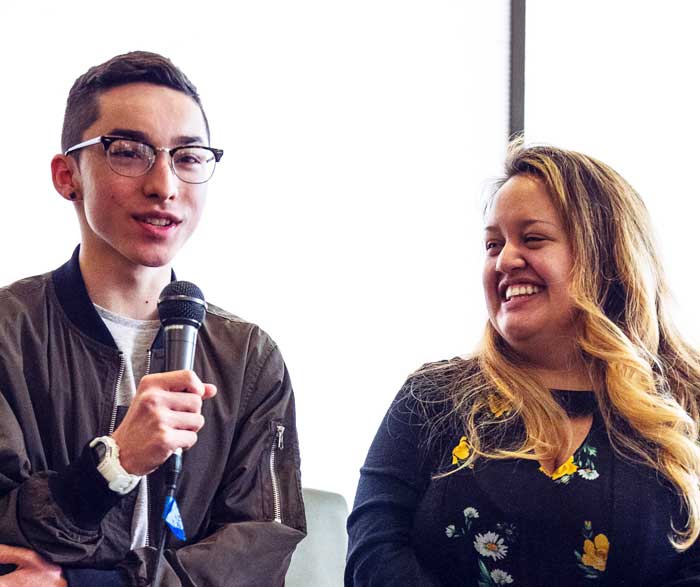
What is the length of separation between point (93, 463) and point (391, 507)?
0.65 m

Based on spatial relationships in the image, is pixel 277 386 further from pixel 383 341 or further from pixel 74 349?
pixel 383 341

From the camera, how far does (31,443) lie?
5.11 feet

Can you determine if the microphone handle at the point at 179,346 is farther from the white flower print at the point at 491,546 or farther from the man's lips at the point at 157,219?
the white flower print at the point at 491,546

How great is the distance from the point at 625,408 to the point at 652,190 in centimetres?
135

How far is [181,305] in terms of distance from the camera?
1427mm

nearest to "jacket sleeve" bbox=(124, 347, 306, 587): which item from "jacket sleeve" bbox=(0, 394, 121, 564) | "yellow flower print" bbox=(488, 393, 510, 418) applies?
"jacket sleeve" bbox=(0, 394, 121, 564)

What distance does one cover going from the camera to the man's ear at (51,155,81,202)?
5.77 feet

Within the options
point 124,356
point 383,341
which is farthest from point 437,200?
point 124,356

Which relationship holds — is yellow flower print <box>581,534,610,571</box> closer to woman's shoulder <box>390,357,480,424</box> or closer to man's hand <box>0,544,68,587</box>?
woman's shoulder <box>390,357,480,424</box>

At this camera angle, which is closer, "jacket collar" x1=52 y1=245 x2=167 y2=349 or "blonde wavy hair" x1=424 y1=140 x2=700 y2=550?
"jacket collar" x1=52 y1=245 x2=167 y2=349

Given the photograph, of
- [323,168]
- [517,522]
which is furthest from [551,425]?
[323,168]

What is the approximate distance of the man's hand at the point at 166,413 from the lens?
1324mm

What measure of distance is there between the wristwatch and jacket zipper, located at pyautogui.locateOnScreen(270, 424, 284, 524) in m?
0.32

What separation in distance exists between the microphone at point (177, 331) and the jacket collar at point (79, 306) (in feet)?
0.81
